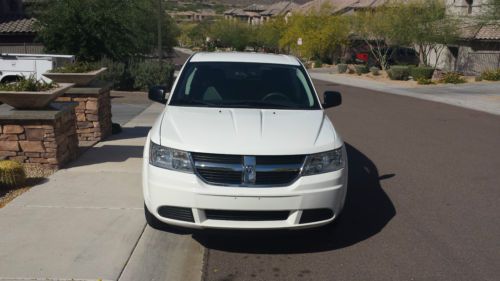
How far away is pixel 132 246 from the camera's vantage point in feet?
15.1

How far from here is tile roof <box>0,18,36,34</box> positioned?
83.3 feet

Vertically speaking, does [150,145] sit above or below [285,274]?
above

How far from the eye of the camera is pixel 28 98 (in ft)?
21.7

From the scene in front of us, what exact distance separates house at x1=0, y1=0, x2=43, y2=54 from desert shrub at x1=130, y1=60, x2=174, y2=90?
8.31 meters

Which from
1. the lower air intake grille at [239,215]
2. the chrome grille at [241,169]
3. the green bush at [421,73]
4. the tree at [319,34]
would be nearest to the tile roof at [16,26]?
the green bush at [421,73]

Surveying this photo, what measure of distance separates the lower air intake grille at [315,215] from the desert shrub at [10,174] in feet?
12.5

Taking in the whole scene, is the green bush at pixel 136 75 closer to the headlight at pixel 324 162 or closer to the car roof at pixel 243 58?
the car roof at pixel 243 58

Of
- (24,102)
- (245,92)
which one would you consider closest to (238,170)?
(245,92)

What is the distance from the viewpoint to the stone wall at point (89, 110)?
8797 mm

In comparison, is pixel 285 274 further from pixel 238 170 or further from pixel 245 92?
pixel 245 92

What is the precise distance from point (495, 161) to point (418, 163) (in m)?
1.47

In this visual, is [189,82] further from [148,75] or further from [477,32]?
[477,32]

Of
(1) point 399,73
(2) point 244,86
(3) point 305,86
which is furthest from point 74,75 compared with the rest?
(1) point 399,73

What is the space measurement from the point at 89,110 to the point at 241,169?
219 inches
